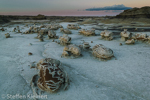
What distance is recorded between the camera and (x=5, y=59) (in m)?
4.98

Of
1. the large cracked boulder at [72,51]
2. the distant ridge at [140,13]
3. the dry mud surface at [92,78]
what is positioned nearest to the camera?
the dry mud surface at [92,78]

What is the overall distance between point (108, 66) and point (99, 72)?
2.15 ft

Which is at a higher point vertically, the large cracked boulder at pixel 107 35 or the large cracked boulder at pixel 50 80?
the large cracked boulder at pixel 107 35

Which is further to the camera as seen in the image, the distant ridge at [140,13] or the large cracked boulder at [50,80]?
the distant ridge at [140,13]

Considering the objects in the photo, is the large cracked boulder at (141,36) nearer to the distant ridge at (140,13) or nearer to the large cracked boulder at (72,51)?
the large cracked boulder at (72,51)

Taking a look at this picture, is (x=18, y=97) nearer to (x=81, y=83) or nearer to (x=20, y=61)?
(x=81, y=83)

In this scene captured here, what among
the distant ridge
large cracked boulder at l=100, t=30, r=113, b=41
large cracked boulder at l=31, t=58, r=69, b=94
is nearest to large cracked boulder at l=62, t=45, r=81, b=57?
large cracked boulder at l=31, t=58, r=69, b=94

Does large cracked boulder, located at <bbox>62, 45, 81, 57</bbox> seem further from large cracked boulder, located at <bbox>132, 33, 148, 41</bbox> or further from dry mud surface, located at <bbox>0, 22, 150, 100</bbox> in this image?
large cracked boulder, located at <bbox>132, 33, 148, 41</bbox>

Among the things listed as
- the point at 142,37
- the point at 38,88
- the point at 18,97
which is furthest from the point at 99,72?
the point at 142,37

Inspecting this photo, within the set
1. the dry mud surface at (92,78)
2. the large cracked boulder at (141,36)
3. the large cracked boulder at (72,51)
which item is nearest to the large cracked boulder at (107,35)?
the large cracked boulder at (141,36)

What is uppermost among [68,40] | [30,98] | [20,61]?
[68,40]

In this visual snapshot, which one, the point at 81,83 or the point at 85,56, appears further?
the point at 85,56

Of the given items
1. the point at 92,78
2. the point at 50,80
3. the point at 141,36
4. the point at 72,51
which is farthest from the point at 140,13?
the point at 50,80

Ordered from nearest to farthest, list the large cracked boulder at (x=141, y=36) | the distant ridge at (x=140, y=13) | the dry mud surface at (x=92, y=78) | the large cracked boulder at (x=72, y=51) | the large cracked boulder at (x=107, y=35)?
the dry mud surface at (x=92, y=78)
the large cracked boulder at (x=72, y=51)
the large cracked boulder at (x=141, y=36)
the large cracked boulder at (x=107, y=35)
the distant ridge at (x=140, y=13)
